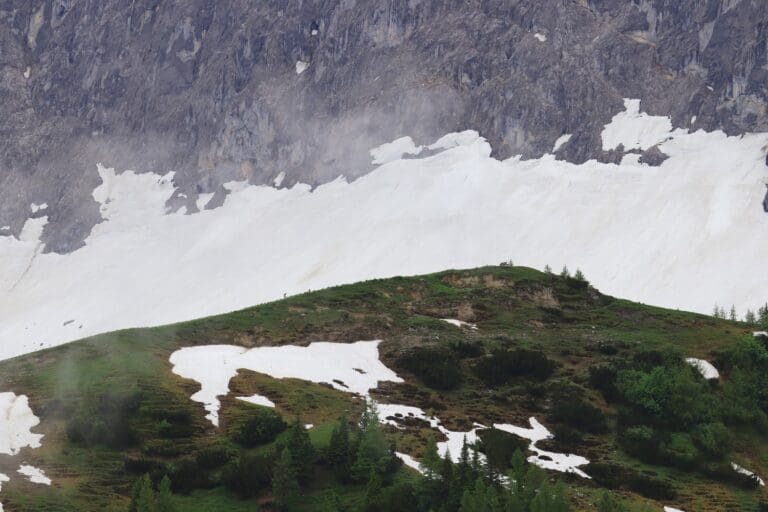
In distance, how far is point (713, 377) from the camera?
63.0m

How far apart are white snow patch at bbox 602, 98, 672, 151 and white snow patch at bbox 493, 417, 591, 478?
139 metres

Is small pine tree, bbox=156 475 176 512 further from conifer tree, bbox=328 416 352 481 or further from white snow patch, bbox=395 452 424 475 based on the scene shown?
white snow patch, bbox=395 452 424 475

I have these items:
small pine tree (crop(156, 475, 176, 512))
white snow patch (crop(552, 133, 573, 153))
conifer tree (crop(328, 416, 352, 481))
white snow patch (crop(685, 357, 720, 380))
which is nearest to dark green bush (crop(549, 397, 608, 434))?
white snow patch (crop(685, 357, 720, 380))

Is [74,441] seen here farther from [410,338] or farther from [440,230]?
[440,230]

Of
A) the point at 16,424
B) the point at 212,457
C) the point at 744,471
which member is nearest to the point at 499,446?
the point at 212,457

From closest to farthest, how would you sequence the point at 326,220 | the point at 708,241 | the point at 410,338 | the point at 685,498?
1. the point at 685,498
2. the point at 410,338
3. the point at 708,241
4. the point at 326,220

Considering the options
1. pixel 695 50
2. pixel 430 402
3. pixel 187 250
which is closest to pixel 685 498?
pixel 430 402

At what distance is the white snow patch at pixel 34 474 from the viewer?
41656 millimetres

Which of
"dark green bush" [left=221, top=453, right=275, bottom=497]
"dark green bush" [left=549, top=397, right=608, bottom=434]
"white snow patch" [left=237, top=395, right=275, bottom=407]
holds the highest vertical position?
"dark green bush" [left=549, top=397, right=608, bottom=434]

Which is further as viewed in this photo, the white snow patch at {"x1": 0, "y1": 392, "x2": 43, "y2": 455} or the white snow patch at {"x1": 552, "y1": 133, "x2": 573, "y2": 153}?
the white snow patch at {"x1": 552, "y1": 133, "x2": 573, "y2": 153}

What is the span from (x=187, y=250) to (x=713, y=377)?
14045 cm

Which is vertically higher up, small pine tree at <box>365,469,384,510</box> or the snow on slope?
the snow on slope

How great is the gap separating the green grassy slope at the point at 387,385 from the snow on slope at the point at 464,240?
6227 cm

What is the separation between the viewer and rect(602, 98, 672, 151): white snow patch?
18662cm
